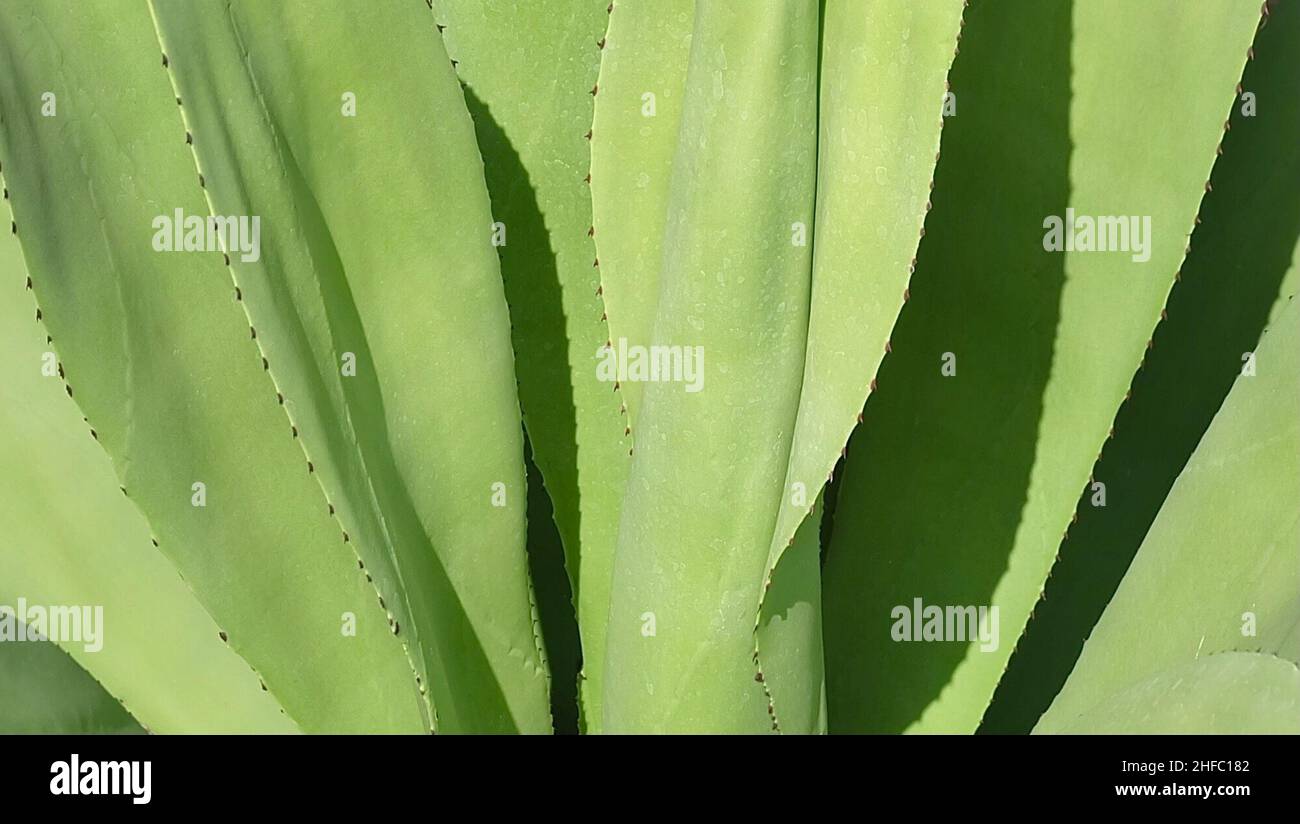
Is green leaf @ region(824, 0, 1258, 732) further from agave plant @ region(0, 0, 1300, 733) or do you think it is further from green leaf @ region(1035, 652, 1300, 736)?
green leaf @ region(1035, 652, 1300, 736)

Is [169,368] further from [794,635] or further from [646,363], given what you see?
[794,635]

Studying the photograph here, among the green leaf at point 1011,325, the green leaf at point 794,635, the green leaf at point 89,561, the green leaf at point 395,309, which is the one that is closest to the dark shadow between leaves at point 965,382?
the green leaf at point 1011,325

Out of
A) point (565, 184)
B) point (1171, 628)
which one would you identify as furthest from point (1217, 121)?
point (565, 184)

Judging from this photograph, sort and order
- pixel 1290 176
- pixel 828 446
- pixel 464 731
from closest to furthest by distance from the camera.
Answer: pixel 828 446 < pixel 464 731 < pixel 1290 176

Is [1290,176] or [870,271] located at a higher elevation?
[1290,176]

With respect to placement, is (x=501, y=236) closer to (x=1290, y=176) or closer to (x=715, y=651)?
(x=715, y=651)

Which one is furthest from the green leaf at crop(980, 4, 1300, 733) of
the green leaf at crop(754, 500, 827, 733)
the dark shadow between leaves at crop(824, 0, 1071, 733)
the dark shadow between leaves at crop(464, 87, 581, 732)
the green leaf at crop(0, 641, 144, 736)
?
the green leaf at crop(0, 641, 144, 736)
